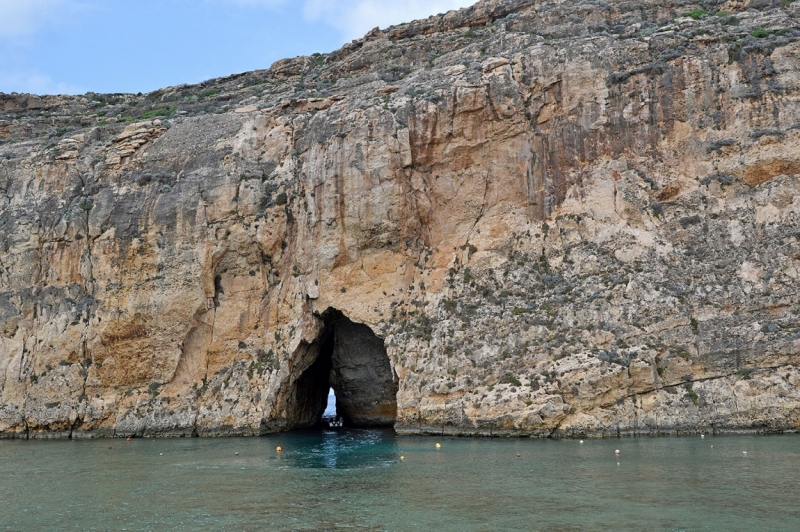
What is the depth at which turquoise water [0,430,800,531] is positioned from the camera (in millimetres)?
16656

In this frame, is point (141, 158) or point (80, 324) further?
point (141, 158)

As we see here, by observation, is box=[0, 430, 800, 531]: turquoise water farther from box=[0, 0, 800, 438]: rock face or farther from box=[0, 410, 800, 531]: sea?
box=[0, 0, 800, 438]: rock face

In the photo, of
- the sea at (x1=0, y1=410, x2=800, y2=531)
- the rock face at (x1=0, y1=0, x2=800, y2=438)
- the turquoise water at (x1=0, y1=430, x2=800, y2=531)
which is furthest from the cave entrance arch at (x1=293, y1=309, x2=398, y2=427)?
the turquoise water at (x1=0, y1=430, x2=800, y2=531)

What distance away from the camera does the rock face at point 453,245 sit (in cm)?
3130

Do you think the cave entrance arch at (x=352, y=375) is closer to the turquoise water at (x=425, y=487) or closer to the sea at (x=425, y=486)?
the sea at (x=425, y=486)

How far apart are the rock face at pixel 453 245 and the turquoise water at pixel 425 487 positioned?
11.2 ft

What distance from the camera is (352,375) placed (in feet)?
140

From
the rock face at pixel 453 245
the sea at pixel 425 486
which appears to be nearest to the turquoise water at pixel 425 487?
the sea at pixel 425 486

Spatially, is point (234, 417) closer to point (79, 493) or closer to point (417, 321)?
point (417, 321)

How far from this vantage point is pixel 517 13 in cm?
4575

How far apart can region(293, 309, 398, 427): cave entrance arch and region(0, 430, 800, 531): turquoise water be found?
394 inches

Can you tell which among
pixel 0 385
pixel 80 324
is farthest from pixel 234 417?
pixel 0 385

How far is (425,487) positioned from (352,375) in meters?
21.9

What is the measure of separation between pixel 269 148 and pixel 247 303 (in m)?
9.59
